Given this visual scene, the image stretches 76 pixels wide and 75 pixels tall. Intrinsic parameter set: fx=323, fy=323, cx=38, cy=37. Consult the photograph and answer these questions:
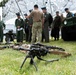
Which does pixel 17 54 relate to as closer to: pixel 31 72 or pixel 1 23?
pixel 31 72

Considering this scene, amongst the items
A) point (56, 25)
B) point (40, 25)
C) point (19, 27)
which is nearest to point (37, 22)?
point (40, 25)

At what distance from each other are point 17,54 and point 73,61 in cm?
232

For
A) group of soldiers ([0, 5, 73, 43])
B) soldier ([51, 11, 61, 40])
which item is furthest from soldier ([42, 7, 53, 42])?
soldier ([51, 11, 61, 40])

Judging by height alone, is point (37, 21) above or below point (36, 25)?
above

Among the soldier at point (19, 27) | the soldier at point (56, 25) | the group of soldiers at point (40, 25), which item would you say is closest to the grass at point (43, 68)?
the group of soldiers at point (40, 25)

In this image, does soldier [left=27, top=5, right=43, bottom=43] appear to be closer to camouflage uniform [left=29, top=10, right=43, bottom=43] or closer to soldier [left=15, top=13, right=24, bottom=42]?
camouflage uniform [left=29, top=10, right=43, bottom=43]

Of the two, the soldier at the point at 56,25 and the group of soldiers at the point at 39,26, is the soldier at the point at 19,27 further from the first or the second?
the soldier at the point at 56,25

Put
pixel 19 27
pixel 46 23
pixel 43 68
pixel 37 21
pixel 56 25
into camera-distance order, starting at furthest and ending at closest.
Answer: pixel 56 25 < pixel 19 27 < pixel 46 23 < pixel 37 21 < pixel 43 68

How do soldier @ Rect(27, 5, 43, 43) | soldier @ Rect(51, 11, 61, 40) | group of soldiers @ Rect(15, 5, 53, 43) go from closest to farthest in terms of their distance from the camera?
soldier @ Rect(27, 5, 43, 43)
group of soldiers @ Rect(15, 5, 53, 43)
soldier @ Rect(51, 11, 61, 40)

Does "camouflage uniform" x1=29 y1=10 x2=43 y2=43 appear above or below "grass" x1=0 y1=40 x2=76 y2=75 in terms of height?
above

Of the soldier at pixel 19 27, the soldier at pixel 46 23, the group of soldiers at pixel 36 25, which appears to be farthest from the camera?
the soldier at pixel 19 27

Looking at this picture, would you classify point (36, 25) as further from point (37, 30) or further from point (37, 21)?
point (37, 30)

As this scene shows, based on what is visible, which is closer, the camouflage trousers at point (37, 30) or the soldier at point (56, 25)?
the camouflage trousers at point (37, 30)

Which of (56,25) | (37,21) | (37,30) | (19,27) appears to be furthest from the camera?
(56,25)
